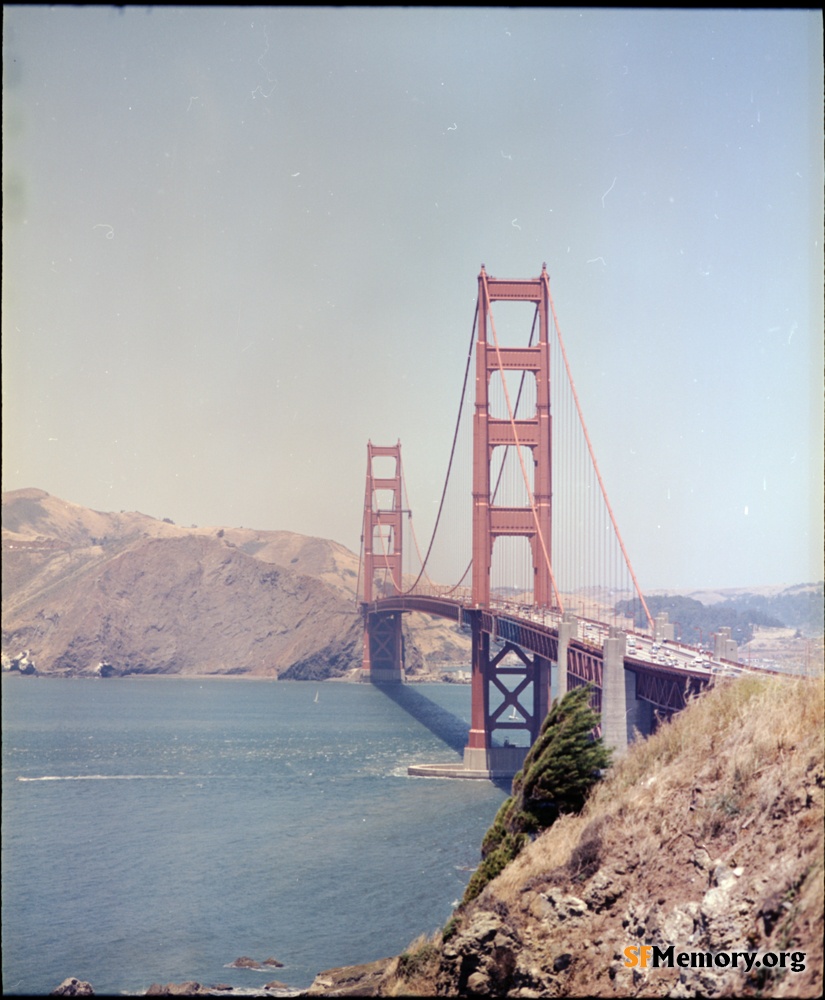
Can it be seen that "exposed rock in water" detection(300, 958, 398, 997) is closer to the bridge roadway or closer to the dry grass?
the dry grass

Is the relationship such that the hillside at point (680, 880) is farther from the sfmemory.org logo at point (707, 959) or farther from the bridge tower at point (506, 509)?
the bridge tower at point (506, 509)

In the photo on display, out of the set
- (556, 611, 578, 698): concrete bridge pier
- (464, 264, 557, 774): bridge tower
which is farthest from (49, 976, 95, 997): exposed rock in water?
(464, 264, 557, 774): bridge tower

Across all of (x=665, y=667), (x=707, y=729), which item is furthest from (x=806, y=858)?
(x=665, y=667)

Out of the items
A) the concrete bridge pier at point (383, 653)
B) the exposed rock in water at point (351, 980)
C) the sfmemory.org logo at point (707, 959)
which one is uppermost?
the sfmemory.org logo at point (707, 959)

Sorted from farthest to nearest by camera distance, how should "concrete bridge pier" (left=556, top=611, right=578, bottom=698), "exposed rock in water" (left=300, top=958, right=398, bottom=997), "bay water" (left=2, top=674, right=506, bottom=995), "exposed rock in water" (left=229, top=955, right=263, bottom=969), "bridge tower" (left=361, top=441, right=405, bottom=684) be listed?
"bridge tower" (left=361, top=441, right=405, bottom=684)
"concrete bridge pier" (left=556, top=611, right=578, bottom=698)
"bay water" (left=2, top=674, right=506, bottom=995)
"exposed rock in water" (left=229, top=955, right=263, bottom=969)
"exposed rock in water" (left=300, top=958, right=398, bottom=997)

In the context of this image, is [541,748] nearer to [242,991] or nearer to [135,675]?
[242,991]

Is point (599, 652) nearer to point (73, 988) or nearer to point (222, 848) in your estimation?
point (222, 848)

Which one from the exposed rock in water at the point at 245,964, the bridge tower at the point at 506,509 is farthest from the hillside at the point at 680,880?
the bridge tower at the point at 506,509
